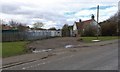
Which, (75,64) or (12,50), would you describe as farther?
(12,50)

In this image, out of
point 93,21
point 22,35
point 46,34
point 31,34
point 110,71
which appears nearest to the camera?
point 110,71

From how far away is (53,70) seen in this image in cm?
1225

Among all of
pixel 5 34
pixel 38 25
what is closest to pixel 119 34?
pixel 5 34

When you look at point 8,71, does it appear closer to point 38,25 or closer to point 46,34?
point 46,34

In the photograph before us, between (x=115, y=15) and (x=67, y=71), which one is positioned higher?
(x=115, y=15)

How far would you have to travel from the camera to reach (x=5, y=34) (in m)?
51.5

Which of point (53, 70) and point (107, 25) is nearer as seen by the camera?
point (53, 70)

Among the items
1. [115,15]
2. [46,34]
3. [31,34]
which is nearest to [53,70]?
[31,34]

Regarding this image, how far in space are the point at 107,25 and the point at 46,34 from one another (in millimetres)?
21606

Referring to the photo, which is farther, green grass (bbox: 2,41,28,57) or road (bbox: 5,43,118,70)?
green grass (bbox: 2,41,28,57)

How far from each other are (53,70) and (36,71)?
0.79m

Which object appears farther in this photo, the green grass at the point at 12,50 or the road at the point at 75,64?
the green grass at the point at 12,50

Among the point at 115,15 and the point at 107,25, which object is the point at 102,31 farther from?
the point at 115,15

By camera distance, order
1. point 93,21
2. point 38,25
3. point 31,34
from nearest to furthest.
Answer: point 31,34
point 93,21
point 38,25
